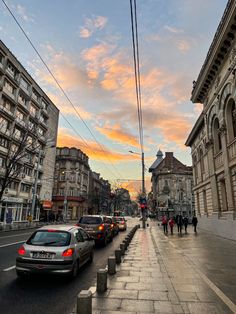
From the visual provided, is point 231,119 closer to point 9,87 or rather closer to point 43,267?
point 43,267

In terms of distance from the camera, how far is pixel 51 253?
699 centimetres

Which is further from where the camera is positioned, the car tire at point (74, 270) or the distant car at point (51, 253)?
the car tire at point (74, 270)

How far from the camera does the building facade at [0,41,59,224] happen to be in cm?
3441

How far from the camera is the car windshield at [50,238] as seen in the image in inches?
292

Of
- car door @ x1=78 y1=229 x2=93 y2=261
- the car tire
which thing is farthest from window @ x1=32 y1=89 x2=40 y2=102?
the car tire

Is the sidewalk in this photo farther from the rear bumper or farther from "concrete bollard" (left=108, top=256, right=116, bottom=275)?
the rear bumper

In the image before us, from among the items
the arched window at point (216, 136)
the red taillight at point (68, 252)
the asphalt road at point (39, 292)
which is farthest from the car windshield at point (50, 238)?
the arched window at point (216, 136)

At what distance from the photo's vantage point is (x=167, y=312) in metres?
4.77

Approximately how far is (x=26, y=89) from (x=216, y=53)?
106ft

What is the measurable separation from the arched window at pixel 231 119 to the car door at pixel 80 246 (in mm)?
14441

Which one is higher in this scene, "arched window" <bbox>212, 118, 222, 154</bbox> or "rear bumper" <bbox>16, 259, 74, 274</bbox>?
"arched window" <bbox>212, 118, 222, 154</bbox>

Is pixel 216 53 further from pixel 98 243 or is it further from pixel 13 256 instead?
pixel 13 256

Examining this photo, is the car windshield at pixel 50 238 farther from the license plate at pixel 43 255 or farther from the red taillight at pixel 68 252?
the license plate at pixel 43 255

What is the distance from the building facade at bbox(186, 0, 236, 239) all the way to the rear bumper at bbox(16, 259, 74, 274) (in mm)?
14652
